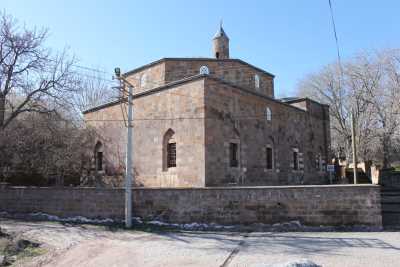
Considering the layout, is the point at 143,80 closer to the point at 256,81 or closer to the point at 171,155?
the point at 171,155

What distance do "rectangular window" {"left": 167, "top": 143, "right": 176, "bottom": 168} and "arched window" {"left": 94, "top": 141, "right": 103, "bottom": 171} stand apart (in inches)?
247

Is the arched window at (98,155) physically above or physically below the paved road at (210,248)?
above

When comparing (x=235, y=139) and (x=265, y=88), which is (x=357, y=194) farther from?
(x=265, y=88)

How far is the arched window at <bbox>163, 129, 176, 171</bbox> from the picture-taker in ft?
60.1

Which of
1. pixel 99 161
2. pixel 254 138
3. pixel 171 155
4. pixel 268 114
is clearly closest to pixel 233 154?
pixel 254 138

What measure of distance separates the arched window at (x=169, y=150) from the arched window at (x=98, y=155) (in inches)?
242

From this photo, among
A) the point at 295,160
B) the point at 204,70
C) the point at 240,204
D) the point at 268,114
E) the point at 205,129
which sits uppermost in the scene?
the point at 204,70

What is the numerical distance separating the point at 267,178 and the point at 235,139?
144 inches

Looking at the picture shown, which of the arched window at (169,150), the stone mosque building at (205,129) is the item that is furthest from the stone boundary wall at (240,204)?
the arched window at (169,150)

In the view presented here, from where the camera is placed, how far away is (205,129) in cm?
1698

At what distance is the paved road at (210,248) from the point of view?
8328mm

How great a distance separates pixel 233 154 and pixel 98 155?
Answer: 9.41m

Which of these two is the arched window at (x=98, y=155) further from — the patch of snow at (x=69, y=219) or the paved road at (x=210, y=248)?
the paved road at (x=210, y=248)

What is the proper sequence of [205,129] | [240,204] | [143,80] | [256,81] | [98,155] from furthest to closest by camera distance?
1. [256,81]
2. [143,80]
3. [98,155]
4. [205,129]
5. [240,204]
